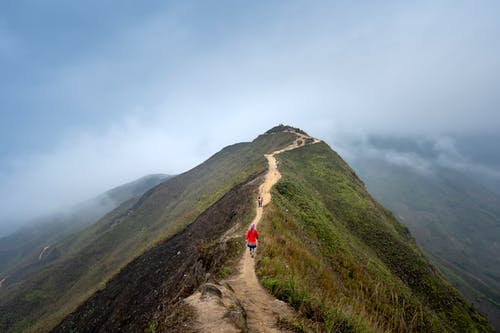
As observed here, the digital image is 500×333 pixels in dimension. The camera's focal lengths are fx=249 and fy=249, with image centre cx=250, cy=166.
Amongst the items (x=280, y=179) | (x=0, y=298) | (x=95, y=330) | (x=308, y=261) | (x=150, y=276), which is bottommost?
(x=0, y=298)

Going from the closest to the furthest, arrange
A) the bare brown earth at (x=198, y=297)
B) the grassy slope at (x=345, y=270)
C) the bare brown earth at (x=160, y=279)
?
1. the bare brown earth at (x=198, y=297)
2. the grassy slope at (x=345, y=270)
3. the bare brown earth at (x=160, y=279)

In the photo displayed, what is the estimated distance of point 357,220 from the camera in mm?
38031

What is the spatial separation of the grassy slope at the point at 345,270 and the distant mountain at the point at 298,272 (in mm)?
75

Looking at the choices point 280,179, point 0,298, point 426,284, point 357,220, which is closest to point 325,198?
point 357,220

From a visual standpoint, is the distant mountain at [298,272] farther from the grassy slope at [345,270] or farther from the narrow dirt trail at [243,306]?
the narrow dirt trail at [243,306]

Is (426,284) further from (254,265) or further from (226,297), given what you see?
(226,297)

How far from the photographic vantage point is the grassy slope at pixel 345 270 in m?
7.99

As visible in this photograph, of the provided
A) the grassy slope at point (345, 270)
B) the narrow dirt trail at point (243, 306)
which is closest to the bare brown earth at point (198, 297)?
the narrow dirt trail at point (243, 306)

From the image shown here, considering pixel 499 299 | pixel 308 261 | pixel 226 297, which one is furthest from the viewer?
pixel 499 299

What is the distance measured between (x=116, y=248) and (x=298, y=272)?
8281cm

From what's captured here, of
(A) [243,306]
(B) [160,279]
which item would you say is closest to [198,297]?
(A) [243,306]

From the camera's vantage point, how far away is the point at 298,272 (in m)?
12.4

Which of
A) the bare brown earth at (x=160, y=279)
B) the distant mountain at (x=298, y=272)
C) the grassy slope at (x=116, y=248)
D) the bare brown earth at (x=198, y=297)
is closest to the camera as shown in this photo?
the bare brown earth at (x=198, y=297)

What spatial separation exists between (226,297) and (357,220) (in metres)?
34.7
